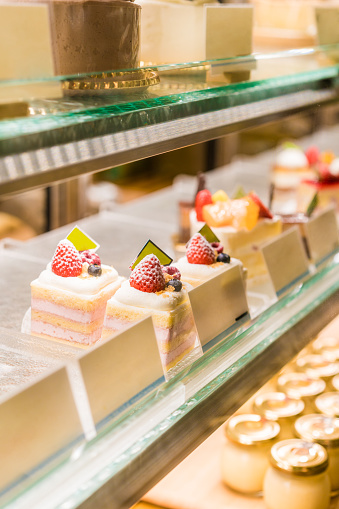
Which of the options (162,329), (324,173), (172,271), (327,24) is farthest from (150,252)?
(324,173)

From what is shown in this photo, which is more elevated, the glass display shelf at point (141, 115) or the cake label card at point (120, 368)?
the glass display shelf at point (141, 115)

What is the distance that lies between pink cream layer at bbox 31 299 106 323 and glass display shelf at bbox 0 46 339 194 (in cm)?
40

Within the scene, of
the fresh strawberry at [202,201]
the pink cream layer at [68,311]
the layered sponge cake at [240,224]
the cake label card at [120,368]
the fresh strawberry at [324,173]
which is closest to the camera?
the cake label card at [120,368]

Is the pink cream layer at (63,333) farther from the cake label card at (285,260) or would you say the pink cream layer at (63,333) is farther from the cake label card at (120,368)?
the cake label card at (285,260)

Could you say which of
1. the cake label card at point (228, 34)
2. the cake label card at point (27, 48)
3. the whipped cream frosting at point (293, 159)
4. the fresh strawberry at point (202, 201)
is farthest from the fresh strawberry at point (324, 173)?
the cake label card at point (27, 48)

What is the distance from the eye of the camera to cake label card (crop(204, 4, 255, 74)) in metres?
1.39

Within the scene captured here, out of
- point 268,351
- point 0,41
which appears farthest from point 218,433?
point 0,41

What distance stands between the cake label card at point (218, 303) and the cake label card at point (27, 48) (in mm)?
497

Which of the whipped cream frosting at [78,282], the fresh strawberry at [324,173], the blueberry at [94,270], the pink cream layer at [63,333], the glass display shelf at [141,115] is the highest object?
the glass display shelf at [141,115]

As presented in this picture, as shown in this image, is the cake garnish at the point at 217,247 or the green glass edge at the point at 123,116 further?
the cake garnish at the point at 217,247

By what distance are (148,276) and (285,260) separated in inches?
18.7

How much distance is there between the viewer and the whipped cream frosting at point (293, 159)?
Answer: 272cm

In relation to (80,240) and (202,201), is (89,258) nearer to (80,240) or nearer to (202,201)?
(80,240)

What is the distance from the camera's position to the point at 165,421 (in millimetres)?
1071
